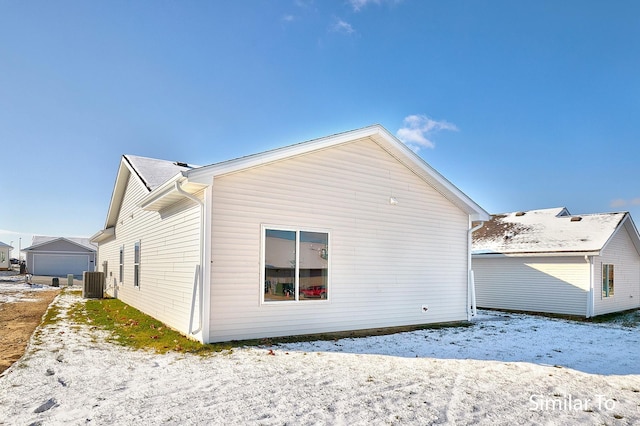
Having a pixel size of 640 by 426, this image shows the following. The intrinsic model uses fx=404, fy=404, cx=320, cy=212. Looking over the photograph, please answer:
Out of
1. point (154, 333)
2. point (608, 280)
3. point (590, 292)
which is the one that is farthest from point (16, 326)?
point (608, 280)

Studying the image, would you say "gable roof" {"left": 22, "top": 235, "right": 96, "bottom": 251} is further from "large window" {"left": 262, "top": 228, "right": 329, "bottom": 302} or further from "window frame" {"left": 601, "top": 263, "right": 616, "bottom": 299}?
"window frame" {"left": 601, "top": 263, "right": 616, "bottom": 299}

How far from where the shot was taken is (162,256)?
1018 cm

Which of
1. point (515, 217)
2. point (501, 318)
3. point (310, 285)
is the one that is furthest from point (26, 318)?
point (515, 217)

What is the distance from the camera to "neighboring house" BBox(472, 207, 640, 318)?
1480cm

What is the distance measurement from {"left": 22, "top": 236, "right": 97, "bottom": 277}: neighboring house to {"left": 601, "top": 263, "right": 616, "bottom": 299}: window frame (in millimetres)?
40813

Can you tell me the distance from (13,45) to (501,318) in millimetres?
15902

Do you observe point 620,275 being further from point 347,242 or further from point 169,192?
point 169,192

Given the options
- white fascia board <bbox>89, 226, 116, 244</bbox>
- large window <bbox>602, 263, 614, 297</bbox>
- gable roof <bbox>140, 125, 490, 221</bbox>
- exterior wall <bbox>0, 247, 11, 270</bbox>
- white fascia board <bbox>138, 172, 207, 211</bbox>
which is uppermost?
gable roof <bbox>140, 125, 490, 221</bbox>

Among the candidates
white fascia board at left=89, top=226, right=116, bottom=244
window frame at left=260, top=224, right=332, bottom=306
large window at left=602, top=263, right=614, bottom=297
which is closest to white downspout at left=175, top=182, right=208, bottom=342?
window frame at left=260, top=224, right=332, bottom=306

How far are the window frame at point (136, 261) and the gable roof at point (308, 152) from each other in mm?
3228

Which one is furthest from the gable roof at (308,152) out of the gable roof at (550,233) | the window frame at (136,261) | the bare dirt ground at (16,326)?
the gable roof at (550,233)

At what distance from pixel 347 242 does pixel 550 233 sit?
11.5 metres

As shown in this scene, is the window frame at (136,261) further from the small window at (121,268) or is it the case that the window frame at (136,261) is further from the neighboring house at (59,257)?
the neighboring house at (59,257)

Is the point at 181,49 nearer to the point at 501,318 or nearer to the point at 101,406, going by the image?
the point at 101,406
